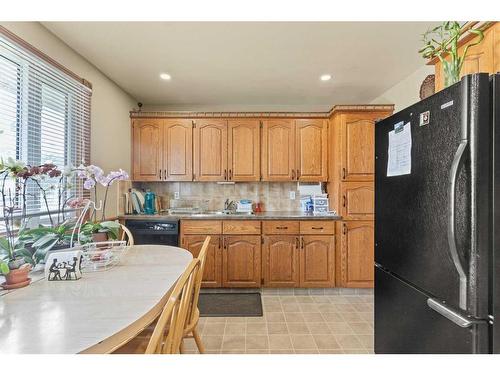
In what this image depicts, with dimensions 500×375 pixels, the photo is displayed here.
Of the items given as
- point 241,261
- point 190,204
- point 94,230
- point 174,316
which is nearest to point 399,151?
point 174,316

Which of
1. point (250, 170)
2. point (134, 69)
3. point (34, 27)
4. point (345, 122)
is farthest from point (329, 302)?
point (34, 27)

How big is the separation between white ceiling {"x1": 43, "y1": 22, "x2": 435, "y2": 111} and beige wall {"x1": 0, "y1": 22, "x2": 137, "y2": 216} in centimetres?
8

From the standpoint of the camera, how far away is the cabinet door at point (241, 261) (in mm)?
3062

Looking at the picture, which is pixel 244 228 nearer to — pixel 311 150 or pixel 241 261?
pixel 241 261

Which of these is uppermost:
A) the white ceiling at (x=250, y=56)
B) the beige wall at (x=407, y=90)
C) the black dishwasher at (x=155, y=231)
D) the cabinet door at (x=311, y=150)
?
the white ceiling at (x=250, y=56)

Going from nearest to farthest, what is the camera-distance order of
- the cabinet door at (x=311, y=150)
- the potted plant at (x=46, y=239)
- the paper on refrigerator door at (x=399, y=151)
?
the paper on refrigerator door at (x=399, y=151) < the potted plant at (x=46, y=239) < the cabinet door at (x=311, y=150)

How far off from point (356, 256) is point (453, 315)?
220cm

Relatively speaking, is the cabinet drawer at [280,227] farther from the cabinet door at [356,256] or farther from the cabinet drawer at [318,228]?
the cabinet door at [356,256]

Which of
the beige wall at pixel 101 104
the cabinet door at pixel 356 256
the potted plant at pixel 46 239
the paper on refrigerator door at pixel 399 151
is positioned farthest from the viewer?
the cabinet door at pixel 356 256

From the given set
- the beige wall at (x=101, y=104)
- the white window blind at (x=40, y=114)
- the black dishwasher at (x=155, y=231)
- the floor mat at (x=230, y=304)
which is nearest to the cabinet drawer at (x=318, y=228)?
→ the floor mat at (x=230, y=304)

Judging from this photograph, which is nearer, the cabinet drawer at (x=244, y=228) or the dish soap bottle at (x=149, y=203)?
the cabinet drawer at (x=244, y=228)

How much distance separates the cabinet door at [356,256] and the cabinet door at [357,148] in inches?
23.6

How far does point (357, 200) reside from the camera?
121 inches

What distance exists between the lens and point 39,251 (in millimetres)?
1374
